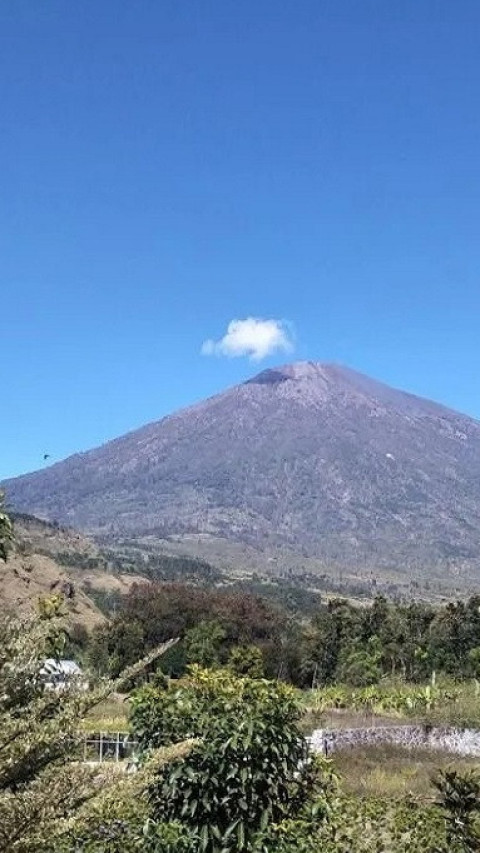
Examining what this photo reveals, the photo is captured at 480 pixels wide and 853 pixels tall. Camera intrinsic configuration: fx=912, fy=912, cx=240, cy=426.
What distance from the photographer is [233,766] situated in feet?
18.3

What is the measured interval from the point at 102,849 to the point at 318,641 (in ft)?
152

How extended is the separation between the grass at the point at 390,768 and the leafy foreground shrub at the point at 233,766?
9249 mm

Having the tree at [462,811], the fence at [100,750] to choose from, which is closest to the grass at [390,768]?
the fence at [100,750]

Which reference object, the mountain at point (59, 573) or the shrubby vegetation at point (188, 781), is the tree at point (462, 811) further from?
the mountain at point (59, 573)

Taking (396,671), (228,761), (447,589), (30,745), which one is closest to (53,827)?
(30,745)

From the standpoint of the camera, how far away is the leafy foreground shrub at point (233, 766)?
5570 mm

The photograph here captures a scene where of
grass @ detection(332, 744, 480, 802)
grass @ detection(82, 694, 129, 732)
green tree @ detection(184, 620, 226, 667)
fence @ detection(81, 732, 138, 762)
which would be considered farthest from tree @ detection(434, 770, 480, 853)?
green tree @ detection(184, 620, 226, 667)

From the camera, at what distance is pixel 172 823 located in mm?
5547

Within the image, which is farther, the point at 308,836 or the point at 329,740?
the point at 329,740

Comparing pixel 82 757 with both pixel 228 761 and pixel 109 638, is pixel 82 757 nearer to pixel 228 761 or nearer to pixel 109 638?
pixel 228 761

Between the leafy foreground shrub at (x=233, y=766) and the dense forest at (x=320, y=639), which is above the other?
the leafy foreground shrub at (x=233, y=766)

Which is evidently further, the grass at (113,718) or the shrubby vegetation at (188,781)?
the grass at (113,718)

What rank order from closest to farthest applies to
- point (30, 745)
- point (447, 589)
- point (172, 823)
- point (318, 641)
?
point (30, 745) → point (172, 823) → point (318, 641) → point (447, 589)

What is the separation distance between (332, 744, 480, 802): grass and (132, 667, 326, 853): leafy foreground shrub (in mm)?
9249
